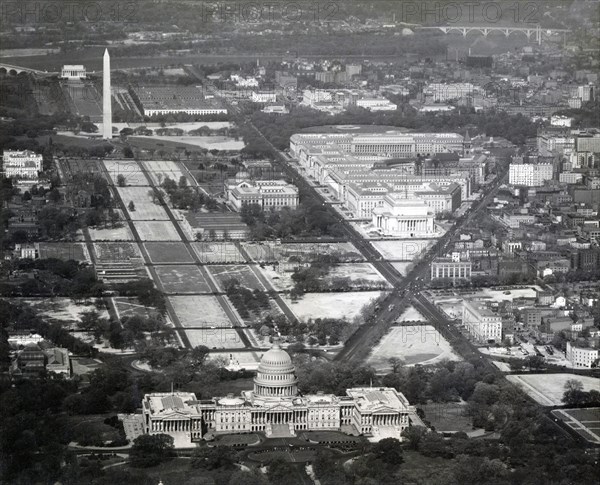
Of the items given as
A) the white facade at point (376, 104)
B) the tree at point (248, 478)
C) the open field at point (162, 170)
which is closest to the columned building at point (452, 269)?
the open field at point (162, 170)

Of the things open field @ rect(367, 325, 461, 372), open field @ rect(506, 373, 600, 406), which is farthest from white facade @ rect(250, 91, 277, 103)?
open field @ rect(506, 373, 600, 406)

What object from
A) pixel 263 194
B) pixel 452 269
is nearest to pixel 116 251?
pixel 452 269

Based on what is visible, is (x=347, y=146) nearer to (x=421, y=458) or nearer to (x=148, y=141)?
(x=148, y=141)

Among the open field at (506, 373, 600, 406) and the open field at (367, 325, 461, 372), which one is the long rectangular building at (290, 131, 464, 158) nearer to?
the open field at (367, 325, 461, 372)

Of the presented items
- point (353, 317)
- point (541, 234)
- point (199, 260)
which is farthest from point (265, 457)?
point (541, 234)

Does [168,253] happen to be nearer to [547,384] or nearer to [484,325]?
[484,325]

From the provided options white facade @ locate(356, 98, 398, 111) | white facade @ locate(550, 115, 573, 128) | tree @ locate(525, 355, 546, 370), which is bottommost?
white facade @ locate(356, 98, 398, 111)
